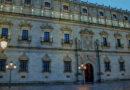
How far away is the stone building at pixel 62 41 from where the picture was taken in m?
18.8

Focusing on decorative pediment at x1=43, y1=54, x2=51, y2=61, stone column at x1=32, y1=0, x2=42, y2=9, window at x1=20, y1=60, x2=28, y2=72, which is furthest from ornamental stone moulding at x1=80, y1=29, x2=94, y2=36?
window at x1=20, y1=60, x2=28, y2=72

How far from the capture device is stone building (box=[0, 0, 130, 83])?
18.8 metres

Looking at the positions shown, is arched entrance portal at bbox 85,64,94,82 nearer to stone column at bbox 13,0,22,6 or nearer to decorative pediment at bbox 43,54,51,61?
decorative pediment at bbox 43,54,51,61

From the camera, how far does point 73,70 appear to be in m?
21.1

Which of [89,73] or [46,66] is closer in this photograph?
[46,66]

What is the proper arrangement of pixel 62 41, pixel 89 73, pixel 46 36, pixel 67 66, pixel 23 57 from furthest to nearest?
pixel 89 73 < pixel 62 41 < pixel 67 66 < pixel 46 36 < pixel 23 57

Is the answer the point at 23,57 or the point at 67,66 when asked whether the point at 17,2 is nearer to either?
the point at 23,57

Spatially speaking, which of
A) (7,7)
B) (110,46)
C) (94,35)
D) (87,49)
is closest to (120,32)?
(110,46)

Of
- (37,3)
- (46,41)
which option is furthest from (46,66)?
(37,3)

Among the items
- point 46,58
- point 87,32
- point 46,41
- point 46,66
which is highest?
point 87,32

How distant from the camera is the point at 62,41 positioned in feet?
70.0

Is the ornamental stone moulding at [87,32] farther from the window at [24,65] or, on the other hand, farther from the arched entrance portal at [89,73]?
the window at [24,65]

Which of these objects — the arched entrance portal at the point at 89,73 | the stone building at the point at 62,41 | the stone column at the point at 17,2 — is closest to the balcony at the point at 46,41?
the stone building at the point at 62,41

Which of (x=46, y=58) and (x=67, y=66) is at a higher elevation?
(x=46, y=58)
